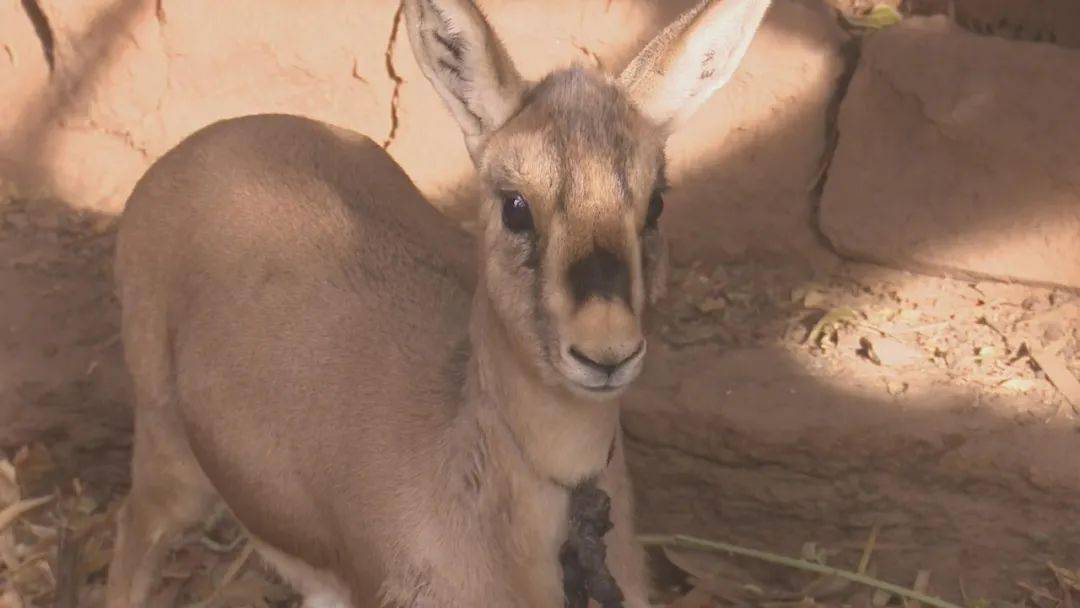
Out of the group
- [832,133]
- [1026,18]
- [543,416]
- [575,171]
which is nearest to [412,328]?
[543,416]

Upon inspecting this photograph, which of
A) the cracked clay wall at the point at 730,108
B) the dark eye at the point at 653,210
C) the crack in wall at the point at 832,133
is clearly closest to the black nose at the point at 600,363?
the dark eye at the point at 653,210

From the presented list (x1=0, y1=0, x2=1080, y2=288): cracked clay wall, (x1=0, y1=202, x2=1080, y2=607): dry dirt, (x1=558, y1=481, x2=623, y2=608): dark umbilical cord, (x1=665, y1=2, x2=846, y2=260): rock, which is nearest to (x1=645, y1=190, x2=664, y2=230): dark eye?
(x1=558, y1=481, x2=623, y2=608): dark umbilical cord

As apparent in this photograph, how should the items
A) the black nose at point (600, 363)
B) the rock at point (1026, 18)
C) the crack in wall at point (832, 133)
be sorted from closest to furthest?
1. the black nose at point (600, 363)
2. the crack in wall at point (832, 133)
3. the rock at point (1026, 18)

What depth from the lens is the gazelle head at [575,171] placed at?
276cm

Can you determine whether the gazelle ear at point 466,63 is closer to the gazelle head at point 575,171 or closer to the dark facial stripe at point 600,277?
the gazelle head at point 575,171

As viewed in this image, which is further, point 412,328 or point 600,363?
point 412,328

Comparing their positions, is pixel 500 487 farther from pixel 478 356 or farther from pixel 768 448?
pixel 768 448

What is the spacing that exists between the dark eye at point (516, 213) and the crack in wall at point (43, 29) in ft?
9.78

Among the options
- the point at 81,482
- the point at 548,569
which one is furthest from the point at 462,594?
the point at 81,482

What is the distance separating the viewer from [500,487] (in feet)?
10.2

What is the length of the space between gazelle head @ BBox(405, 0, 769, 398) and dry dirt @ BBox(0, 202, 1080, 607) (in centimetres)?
138

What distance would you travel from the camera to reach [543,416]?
301 cm

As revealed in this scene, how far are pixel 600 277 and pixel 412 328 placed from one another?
0.87 metres

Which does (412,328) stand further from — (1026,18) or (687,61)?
(1026,18)
